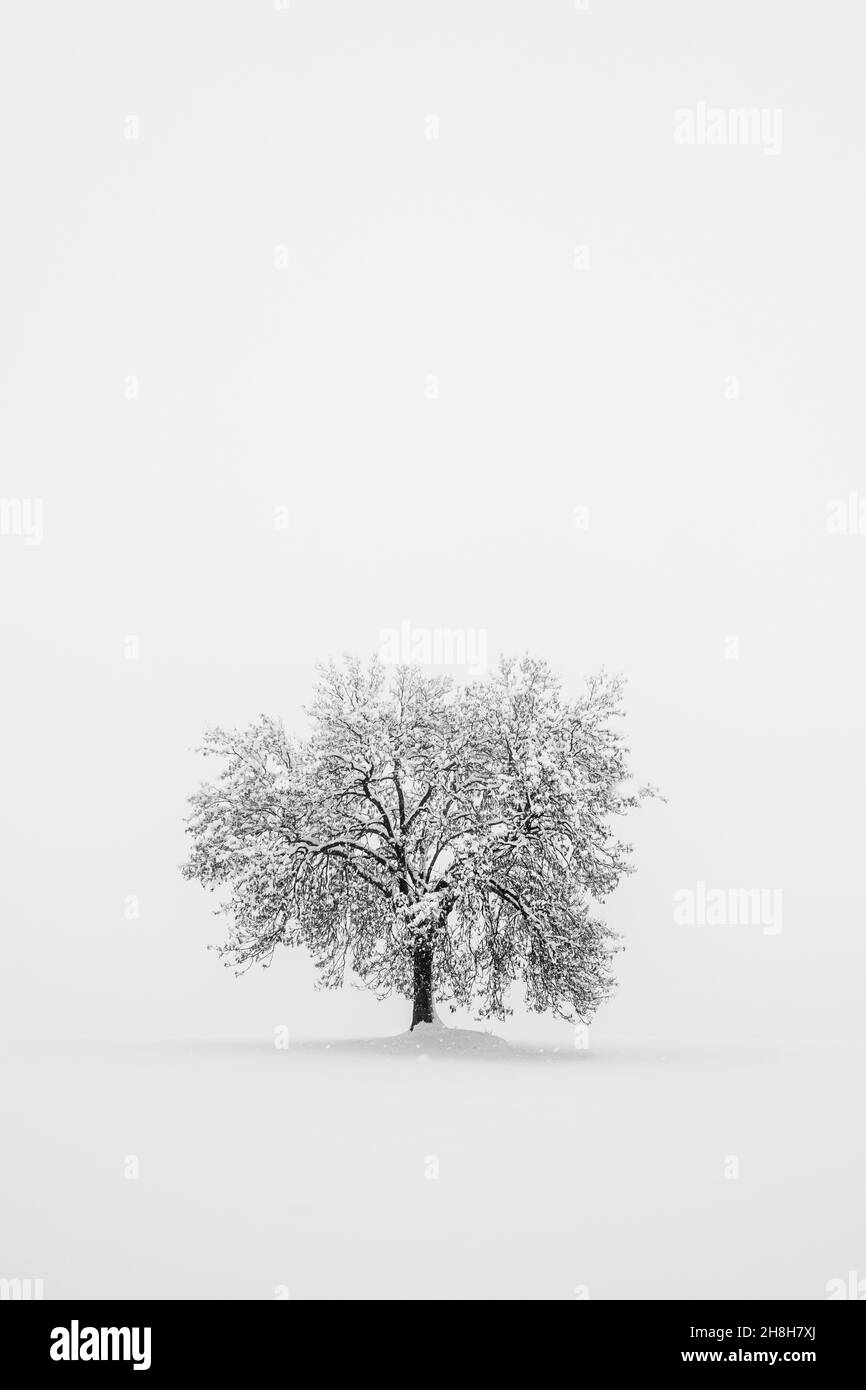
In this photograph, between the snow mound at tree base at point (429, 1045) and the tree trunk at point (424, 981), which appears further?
the tree trunk at point (424, 981)

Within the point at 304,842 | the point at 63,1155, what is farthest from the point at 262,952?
the point at 63,1155

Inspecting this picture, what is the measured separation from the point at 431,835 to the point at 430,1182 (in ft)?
61.2

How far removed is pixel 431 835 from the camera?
36156 mm

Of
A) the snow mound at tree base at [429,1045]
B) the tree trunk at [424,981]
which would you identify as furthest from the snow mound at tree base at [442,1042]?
the tree trunk at [424,981]

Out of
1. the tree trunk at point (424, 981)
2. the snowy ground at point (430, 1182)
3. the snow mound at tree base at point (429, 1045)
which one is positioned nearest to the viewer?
the snowy ground at point (430, 1182)

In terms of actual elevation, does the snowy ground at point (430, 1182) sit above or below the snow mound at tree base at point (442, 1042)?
above

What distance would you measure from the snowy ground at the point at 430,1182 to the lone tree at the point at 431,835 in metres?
6.40

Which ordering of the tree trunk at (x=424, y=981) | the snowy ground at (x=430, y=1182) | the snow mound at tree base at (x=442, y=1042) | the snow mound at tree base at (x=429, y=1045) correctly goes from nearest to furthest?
the snowy ground at (x=430, y=1182), the snow mound at tree base at (x=429, y=1045), the snow mound at tree base at (x=442, y=1042), the tree trunk at (x=424, y=981)

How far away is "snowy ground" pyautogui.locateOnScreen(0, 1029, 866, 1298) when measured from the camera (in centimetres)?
1380

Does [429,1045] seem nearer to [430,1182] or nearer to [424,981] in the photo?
[424,981]

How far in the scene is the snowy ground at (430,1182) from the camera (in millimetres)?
13797

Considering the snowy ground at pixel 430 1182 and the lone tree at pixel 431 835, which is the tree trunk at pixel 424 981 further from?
the snowy ground at pixel 430 1182

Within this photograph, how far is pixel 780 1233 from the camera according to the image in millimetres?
15477

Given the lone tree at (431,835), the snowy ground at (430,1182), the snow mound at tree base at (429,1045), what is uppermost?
the lone tree at (431,835)
